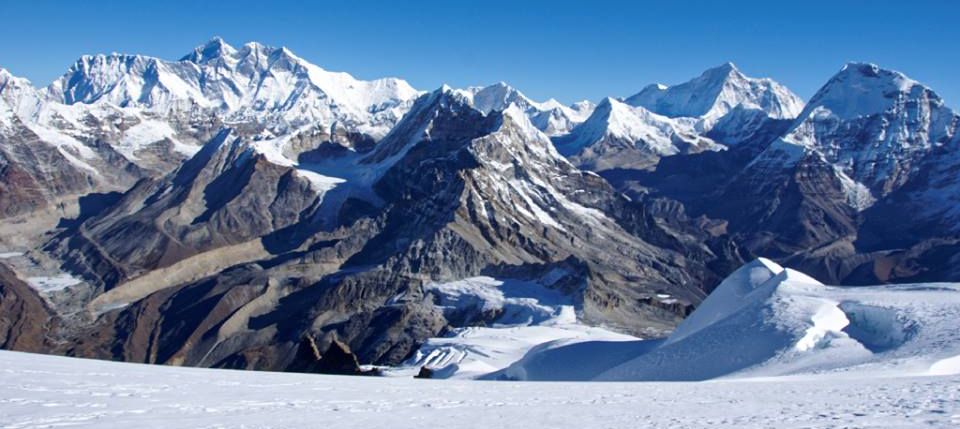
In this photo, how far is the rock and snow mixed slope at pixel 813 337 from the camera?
130 feet

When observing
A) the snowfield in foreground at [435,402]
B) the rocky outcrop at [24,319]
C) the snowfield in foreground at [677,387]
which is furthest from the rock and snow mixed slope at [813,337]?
the rocky outcrop at [24,319]

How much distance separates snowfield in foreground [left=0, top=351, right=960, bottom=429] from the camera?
2308 cm

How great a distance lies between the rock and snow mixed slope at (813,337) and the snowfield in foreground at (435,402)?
21.2 feet

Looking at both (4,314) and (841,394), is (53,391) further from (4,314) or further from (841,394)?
(4,314)

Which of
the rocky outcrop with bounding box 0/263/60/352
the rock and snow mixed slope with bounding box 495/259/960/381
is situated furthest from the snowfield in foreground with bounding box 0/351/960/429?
the rocky outcrop with bounding box 0/263/60/352

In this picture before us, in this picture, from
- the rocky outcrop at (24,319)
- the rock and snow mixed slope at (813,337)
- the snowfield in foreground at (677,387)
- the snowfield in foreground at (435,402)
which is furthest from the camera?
the rocky outcrop at (24,319)

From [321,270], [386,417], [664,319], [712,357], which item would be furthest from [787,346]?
[321,270]

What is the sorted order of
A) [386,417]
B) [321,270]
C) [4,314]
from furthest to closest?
[321,270]
[4,314]
[386,417]

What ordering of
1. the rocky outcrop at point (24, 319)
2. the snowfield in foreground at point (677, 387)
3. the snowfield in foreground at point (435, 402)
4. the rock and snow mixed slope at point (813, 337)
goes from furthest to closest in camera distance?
the rocky outcrop at point (24, 319) → the rock and snow mixed slope at point (813, 337) → the snowfield in foreground at point (677, 387) → the snowfield in foreground at point (435, 402)

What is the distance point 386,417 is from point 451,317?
125 metres

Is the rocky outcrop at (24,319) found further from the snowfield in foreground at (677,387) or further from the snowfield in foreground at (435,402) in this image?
the snowfield in foreground at (435,402)

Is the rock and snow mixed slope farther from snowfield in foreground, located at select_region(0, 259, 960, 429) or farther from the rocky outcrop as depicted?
the rocky outcrop

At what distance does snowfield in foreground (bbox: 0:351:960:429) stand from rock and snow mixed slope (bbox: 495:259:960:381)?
646 cm

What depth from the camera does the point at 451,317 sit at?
149 m
